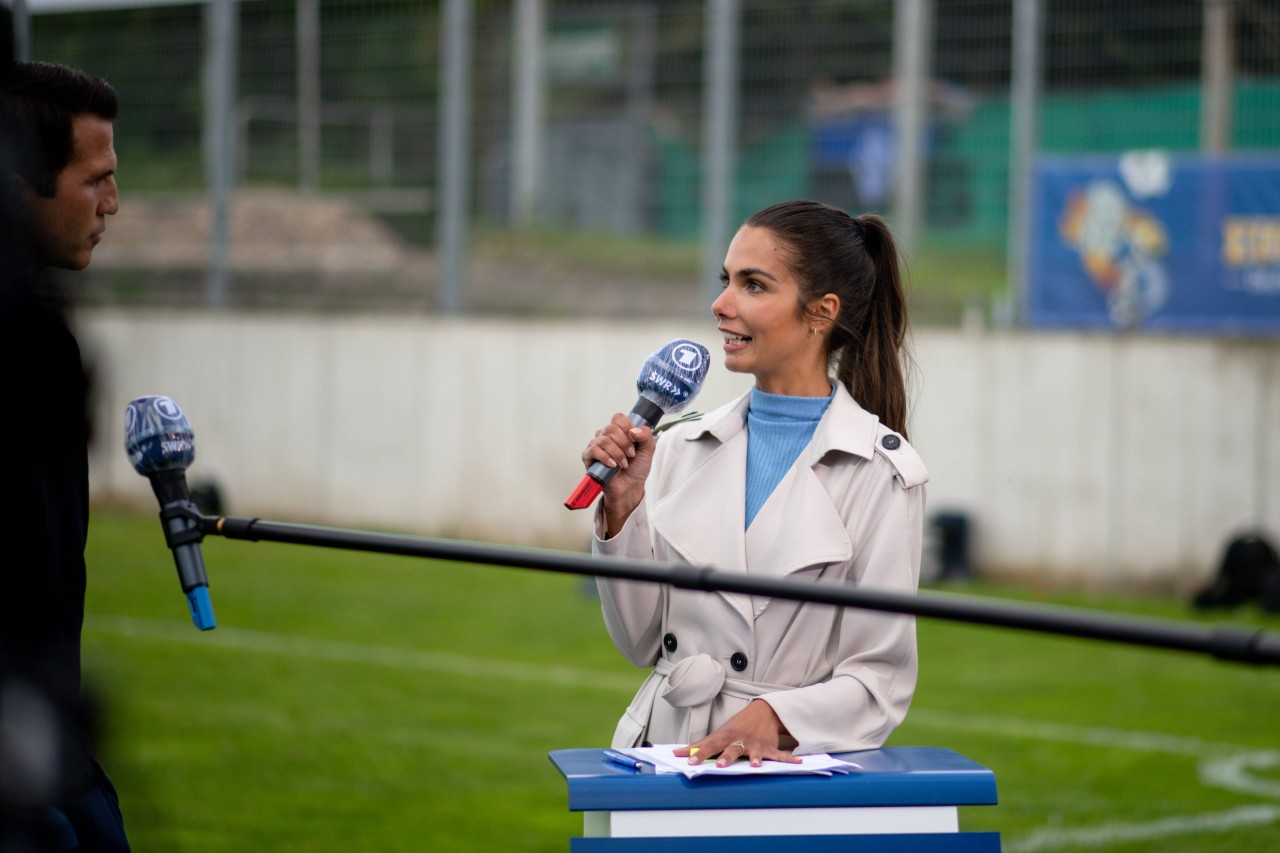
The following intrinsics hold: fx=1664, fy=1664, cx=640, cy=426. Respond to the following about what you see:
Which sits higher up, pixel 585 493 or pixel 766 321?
pixel 766 321

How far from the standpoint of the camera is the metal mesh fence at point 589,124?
12.8 metres

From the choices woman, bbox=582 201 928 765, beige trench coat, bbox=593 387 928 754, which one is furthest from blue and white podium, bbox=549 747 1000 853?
beige trench coat, bbox=593 387 928 754

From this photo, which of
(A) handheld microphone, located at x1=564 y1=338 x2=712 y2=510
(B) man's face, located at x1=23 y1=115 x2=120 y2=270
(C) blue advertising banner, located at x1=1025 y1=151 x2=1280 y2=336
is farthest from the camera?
(C) blue advertising banner, located at x1=1025 y1=151 x2=1280 y2=336

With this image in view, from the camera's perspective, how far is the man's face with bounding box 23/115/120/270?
87.3 inches

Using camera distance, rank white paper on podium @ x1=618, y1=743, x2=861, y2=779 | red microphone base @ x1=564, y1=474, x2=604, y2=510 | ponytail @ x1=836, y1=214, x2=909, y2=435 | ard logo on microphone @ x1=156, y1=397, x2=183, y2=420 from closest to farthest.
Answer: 1. ard logo on microphone @ x1=156, y1=397, x2=183, y2=420
2. white paper on podium @ x1=618, y1=743, x2=861, y2=779
3. red microphone base @ x1=564, y1=474, x2=604, y2=510
4. ponytail @ x1=836, y1=214, x2=909, y2=435

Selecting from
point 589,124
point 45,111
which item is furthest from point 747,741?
point 589,124

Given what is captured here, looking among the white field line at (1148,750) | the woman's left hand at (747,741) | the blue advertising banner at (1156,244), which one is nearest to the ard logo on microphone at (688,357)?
the woman's left hand at (747,741)

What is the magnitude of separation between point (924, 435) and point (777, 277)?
10041 mm

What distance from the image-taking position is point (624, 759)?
2.95 m

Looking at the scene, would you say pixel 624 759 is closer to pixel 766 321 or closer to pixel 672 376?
pixel 672 376

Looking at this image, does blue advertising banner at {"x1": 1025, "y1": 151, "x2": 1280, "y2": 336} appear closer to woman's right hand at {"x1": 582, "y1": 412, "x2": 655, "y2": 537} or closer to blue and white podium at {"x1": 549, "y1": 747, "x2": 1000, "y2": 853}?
woman's right hand at {"x1": 582, "y1": 412, "x2": 655, "y2": 537}

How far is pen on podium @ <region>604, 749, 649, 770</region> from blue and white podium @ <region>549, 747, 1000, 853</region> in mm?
87

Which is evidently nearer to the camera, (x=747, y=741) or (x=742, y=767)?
(x=742, y=767)

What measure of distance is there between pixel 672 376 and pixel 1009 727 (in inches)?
209
